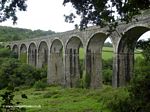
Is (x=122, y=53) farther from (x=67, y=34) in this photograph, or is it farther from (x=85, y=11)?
(x=85, y=11)

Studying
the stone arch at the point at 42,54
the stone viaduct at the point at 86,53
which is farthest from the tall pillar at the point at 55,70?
the stone arch at the point at 42,54

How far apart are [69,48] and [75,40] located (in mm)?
1368

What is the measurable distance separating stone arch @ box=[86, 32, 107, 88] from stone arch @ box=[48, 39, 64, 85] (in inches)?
460

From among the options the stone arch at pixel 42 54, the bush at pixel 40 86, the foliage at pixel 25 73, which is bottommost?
the bush at pixel 40 86

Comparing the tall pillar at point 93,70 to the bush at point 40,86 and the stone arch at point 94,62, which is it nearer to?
the stone arch at point 94,62

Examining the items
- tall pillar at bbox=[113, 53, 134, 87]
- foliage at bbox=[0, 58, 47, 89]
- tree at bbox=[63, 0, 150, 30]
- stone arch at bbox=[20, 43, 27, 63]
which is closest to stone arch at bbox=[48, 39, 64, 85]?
foliage at bbox=[0, 58, 47, 89]

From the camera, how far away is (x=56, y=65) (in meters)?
48.9

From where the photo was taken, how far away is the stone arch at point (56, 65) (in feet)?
156

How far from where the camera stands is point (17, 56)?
217 feet

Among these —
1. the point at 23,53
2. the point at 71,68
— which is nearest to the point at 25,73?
the point at 71,68

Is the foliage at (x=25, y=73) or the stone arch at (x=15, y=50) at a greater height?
the stone arch at (x=15, y=50)

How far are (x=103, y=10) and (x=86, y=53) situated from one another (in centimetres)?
2760

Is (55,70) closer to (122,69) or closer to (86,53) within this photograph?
(86,53)

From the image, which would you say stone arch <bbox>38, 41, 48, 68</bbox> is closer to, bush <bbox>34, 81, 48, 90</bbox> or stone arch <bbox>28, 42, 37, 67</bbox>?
stone arch <bbox>28, 42, 37, 67</bbox>
